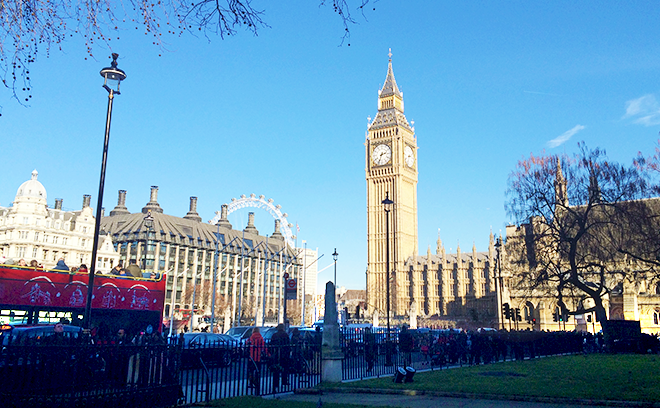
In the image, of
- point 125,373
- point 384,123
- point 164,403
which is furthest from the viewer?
point 384,123

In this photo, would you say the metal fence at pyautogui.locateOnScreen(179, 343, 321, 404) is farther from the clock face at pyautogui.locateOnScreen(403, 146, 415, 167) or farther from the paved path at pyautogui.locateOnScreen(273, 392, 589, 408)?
the clock face at pyautogui.locateOnScreen(403, 146, 415, 167)

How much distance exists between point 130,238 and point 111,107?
280 feet

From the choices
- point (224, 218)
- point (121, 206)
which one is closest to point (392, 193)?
point (224, 218)

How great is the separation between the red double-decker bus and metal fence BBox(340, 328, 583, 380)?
8.81 metres

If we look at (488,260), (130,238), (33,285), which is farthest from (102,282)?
(488,260)

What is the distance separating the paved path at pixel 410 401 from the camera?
1179cm

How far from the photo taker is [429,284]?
121750 millimetres

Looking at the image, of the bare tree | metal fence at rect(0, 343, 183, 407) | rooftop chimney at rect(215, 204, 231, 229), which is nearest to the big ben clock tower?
rooftop chimney at rect(215, 204, 231, 229)

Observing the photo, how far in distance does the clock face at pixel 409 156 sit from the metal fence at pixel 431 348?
9362cm

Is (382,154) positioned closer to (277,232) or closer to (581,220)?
(277,232)

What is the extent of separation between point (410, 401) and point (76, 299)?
620 inches

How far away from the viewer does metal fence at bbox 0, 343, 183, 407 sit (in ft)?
29.6

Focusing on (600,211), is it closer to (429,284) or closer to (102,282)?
(102,282)

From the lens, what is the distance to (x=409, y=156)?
13038 centimetres
